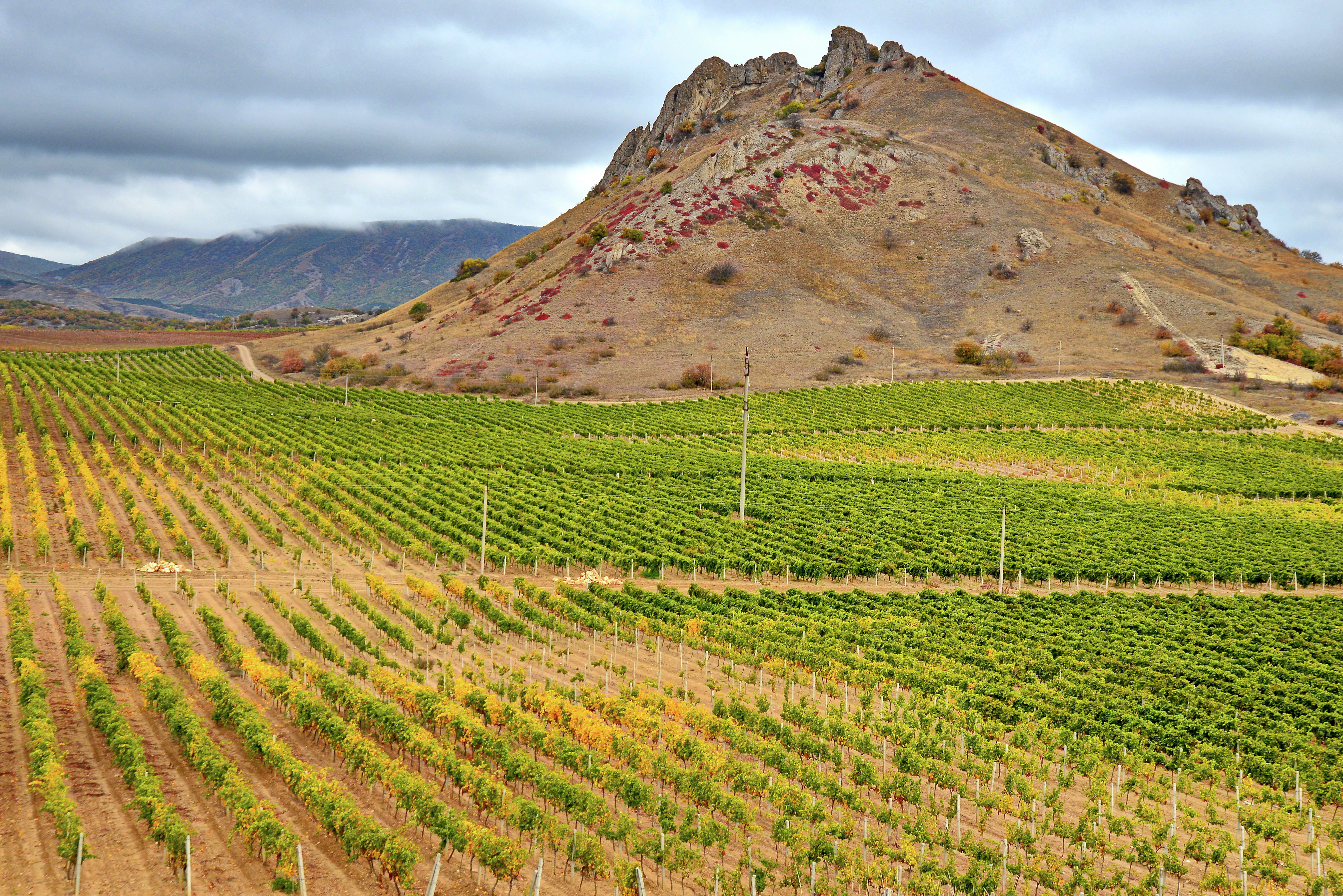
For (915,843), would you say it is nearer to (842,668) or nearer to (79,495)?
(842,668)

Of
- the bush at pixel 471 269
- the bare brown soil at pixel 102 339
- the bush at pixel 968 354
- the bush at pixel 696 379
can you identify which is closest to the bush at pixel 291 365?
the bare brown soil at pixel 102 339

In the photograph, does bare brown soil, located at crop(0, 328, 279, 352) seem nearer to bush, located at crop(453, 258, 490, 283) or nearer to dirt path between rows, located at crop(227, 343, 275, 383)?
dirt path between rows, located at crop(227, 343, 275, 383)

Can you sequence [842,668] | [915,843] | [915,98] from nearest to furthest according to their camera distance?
1. [915,843]
2. [842,668]
3. [915,98]

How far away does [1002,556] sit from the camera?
121 ft

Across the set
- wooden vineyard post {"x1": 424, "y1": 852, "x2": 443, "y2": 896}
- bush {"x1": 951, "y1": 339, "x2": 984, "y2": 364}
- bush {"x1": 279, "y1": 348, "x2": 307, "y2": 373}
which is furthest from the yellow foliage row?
bush {"x1": 279, "y1": 348, "x2": 307, "y2": 373}

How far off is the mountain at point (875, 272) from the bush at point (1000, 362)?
475 millimetres

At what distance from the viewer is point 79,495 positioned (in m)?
45.3

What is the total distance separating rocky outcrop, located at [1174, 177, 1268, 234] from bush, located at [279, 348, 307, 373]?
15417 cm

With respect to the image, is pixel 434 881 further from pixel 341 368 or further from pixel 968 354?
pixel 968 354

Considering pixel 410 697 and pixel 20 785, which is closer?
pixel 20 785

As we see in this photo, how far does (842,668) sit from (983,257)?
12395cm

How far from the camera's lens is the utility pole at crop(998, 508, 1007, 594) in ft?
123

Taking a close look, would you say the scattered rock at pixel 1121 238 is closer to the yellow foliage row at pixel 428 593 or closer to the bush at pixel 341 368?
the bush at pixel 341 368

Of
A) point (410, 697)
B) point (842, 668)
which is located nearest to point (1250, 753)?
point (842, 668)
